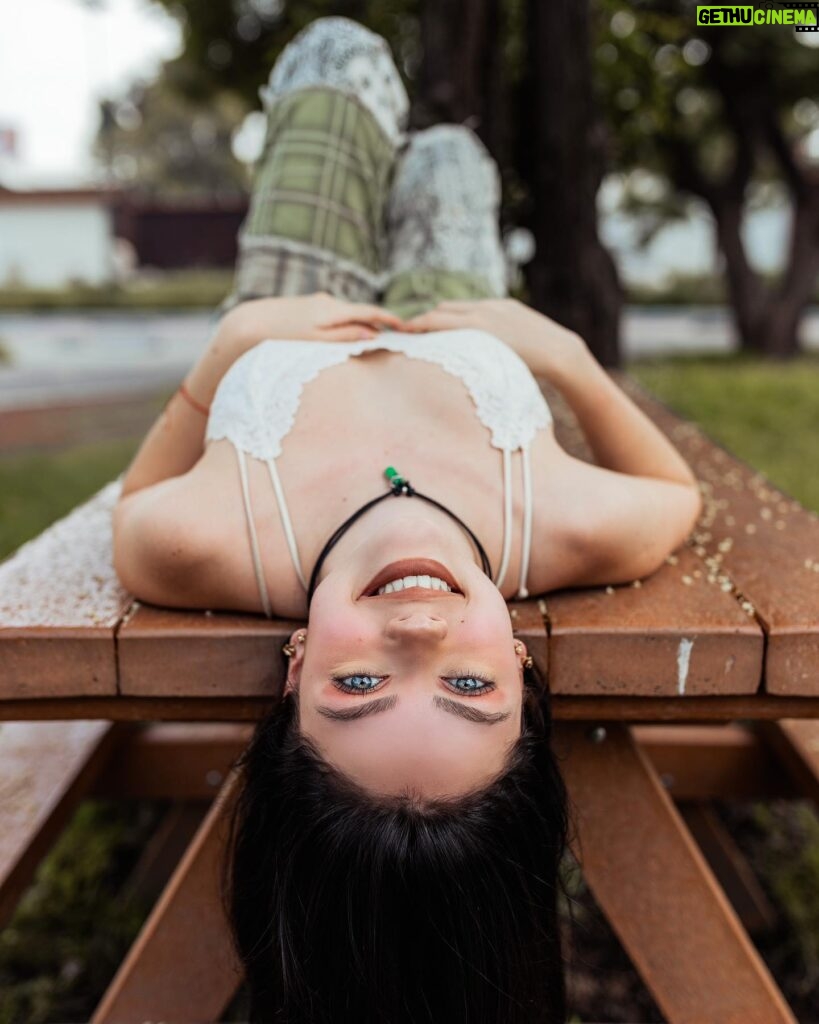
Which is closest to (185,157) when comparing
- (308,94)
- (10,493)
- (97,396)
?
(97,396)

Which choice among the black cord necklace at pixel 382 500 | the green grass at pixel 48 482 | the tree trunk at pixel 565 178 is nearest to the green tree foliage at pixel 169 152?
the green grass at pixel 48 482

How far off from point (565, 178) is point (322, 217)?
7.68 feet

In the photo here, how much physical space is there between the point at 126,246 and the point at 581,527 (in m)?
27.1

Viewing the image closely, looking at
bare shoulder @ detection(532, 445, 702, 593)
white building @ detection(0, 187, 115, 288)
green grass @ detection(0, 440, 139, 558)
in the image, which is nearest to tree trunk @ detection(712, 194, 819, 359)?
green grass @ detection(0, 440, 139, 558)

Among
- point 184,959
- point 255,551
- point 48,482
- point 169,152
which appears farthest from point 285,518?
point 169,152

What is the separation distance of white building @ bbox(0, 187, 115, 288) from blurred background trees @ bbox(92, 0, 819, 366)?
14611mm

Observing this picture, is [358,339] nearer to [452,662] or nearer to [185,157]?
[452,662]

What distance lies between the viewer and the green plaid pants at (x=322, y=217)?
254cm

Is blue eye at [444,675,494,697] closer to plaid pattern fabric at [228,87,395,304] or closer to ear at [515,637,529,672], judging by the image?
ear at [515,637,529,672]

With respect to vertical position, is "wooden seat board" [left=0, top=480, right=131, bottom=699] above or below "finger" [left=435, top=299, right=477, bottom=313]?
below

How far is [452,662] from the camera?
134 cm

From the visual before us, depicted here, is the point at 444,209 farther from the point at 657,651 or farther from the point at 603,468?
the point at 657,651

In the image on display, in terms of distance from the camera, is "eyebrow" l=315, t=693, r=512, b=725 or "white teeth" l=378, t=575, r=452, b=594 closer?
"eyebrow" l=315, t=693, r=512, b=725

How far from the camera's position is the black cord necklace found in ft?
5.39
